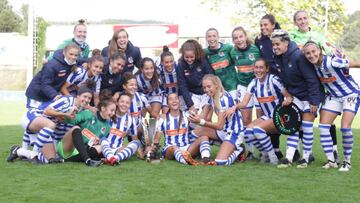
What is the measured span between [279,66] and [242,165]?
1.22 m

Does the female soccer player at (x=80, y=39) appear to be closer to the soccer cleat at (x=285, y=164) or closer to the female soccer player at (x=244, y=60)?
the female soccer player at (x=244, y=60)

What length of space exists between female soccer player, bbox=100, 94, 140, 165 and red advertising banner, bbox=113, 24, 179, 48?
33612 millimetres

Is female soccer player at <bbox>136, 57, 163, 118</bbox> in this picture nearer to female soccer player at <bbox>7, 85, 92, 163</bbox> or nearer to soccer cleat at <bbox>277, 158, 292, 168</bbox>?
female soccer player at <bbox>7, 85, 92, 163</bbox>

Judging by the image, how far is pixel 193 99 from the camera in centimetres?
755

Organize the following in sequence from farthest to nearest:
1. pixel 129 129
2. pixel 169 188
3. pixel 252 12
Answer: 1. pixel 252 12
2. pixel 129 129
3. pixel 169 188

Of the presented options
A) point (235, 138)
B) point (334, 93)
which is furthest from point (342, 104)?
point (235, 138)

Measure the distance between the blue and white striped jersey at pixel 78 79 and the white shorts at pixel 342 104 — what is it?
2728mm

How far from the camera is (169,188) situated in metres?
5.20

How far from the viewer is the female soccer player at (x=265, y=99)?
672 cm

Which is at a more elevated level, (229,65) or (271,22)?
(271,22)

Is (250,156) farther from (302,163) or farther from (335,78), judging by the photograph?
(335,78)

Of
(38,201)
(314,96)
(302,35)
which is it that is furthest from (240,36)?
(38,201)

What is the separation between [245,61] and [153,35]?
3540 cm

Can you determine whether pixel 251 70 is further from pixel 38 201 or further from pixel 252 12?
pixel 252 12
